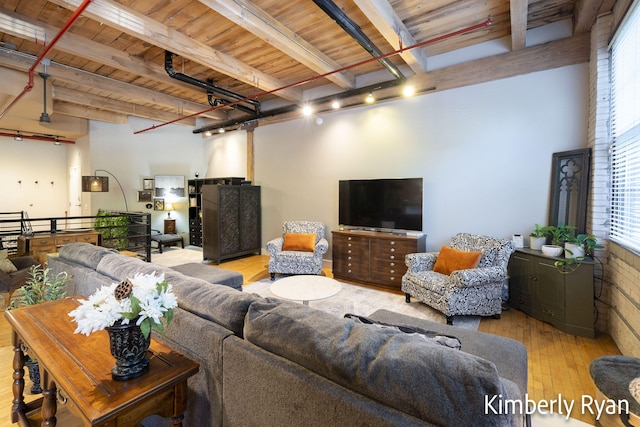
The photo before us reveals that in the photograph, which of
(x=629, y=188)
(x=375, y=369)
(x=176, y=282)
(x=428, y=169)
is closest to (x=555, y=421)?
(x=375, y=369)

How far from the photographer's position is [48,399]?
3.92ft

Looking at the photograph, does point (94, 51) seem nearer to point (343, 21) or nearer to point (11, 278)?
point (11, 278)

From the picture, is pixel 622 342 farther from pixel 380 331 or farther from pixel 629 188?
pixel 380 331

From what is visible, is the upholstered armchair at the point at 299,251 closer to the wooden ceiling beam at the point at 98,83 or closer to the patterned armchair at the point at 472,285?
the patterned armchair at the point at 472,285

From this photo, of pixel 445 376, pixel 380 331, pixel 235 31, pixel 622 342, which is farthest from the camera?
pixel 235 31

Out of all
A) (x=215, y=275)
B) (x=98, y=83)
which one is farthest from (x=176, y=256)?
(x=215, y=275)

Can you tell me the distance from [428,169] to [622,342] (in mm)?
2763

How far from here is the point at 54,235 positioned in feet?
14.7

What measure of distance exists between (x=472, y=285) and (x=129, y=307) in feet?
9.97

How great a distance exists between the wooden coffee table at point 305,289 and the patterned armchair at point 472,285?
1.07 m

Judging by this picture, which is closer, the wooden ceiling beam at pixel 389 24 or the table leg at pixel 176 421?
the table leg at pixel 176 421

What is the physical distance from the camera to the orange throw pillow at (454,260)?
10.9 feet

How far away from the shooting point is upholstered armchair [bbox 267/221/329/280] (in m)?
4.68

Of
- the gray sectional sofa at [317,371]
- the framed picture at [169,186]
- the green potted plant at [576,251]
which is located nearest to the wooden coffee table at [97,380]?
the gray sectional sofa at [317,371]
